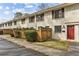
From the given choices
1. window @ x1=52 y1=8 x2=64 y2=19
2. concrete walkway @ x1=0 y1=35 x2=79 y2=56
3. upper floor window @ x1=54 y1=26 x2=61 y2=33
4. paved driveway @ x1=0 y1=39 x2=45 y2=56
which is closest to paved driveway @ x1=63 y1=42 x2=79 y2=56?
concrete walkway @ x1=0 y1=35 x2=79 y2=56

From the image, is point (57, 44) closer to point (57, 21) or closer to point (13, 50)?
point (57, 21)

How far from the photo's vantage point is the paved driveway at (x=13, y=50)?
7407 mm

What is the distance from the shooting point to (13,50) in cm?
755

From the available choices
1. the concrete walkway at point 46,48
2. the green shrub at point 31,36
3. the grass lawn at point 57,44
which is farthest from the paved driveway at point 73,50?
the green shrub at point 31,36

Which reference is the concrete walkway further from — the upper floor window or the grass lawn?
the upper floor window

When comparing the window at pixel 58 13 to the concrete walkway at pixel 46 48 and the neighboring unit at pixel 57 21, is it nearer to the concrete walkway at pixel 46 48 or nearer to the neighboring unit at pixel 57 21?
the neighboring unit at pixel 57 21

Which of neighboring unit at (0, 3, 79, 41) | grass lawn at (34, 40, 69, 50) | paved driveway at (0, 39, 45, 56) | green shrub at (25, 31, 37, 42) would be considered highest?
neighboring unit at (0, 3, 79, 41)

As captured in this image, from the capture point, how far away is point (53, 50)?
24.4 feet

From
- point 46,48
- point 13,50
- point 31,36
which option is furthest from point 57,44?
point 13,50

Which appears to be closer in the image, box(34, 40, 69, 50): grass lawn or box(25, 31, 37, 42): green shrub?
box(34, 40, 69, 50): grass lawn

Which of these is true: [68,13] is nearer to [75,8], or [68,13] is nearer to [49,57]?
[75,8]

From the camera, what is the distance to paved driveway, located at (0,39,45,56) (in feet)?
24.3

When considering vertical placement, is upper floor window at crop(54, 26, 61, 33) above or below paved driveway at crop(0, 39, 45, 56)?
above

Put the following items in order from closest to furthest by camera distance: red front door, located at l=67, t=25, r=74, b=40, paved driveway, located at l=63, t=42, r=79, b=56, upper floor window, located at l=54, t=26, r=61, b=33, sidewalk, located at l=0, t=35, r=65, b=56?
1. paved driveway, located at l=63, t=42, r=79, b=56
2. sidewalk, located at l=0, t=35, r=65, b=56
3. red front door, located at l=67, t=25, r=74, b=40
4. upper floor window, located at l=54, t=26, r=61, b=33
